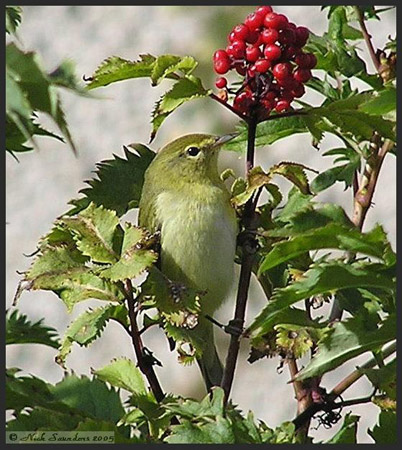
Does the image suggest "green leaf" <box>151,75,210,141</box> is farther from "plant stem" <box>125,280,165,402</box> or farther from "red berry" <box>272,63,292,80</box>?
"plant stem" <box>125,280,165,402</box>

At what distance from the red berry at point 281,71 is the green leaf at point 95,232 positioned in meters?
0.23

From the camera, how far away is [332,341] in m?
0.86

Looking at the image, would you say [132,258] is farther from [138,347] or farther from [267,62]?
[267,62]

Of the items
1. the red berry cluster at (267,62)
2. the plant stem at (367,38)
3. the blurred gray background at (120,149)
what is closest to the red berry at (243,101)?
the red berry cluster at (267,62)

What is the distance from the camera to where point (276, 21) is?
3.46 ft

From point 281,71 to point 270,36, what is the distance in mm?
47

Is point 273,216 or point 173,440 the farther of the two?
point 273,216

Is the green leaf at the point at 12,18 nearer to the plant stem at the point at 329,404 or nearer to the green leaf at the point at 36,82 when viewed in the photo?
the green leaf at the point at 36,82

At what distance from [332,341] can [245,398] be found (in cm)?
291

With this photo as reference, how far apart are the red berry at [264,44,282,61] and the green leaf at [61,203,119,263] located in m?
0.24

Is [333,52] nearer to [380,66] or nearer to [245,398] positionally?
[380,66]

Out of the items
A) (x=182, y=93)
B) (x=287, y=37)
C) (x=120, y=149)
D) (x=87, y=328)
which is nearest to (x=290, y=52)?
(x=287, y=37)

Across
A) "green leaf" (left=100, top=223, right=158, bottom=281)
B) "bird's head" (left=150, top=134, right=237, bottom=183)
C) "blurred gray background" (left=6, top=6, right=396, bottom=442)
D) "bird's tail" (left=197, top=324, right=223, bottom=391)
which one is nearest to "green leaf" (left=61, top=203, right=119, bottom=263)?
"green leaf" (left=100, top=223, right=158, bottom=281)

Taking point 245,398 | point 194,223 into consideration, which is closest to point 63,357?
point 194,223
